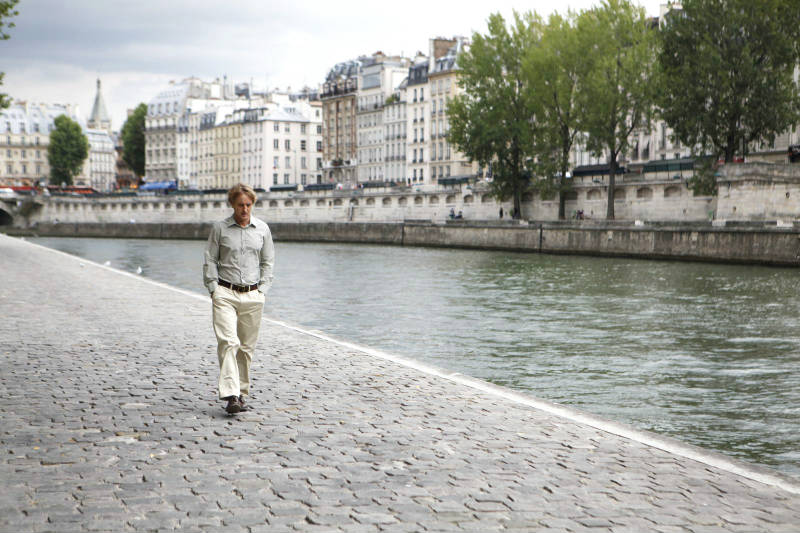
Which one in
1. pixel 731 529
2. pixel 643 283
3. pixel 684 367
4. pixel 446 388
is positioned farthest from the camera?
pixel 643 283

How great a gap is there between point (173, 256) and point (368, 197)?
33.0 metres

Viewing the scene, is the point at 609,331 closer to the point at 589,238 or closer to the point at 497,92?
the point at 589,238

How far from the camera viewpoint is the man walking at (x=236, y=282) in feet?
27.0

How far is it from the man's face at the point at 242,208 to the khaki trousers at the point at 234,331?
619 mm

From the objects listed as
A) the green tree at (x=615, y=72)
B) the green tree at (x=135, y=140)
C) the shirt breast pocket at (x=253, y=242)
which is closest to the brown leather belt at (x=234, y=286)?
the shirt breast pocket at (x=253, y=242)

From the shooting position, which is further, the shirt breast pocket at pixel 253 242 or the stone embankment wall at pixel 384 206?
the stone embankment wall at pixel 384 206

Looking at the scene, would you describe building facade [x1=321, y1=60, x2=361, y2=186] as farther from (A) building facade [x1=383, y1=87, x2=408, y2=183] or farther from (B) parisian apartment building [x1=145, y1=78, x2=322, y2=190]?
(A) building facade [x1=383, y1=87, x2=408, y2=183]

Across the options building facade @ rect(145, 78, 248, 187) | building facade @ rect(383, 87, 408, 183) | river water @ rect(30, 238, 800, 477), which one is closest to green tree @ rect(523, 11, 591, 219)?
river water @ rect(30, 238, 800, 477)

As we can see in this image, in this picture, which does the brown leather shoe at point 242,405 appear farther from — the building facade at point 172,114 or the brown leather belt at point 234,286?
Answer: the building facade at point 172,114

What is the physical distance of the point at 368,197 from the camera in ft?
289

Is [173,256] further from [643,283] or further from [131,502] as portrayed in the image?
[131,502]

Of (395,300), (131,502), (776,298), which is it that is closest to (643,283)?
(776,298)

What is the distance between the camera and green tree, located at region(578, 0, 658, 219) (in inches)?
2172

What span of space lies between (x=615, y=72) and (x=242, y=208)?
165ft
